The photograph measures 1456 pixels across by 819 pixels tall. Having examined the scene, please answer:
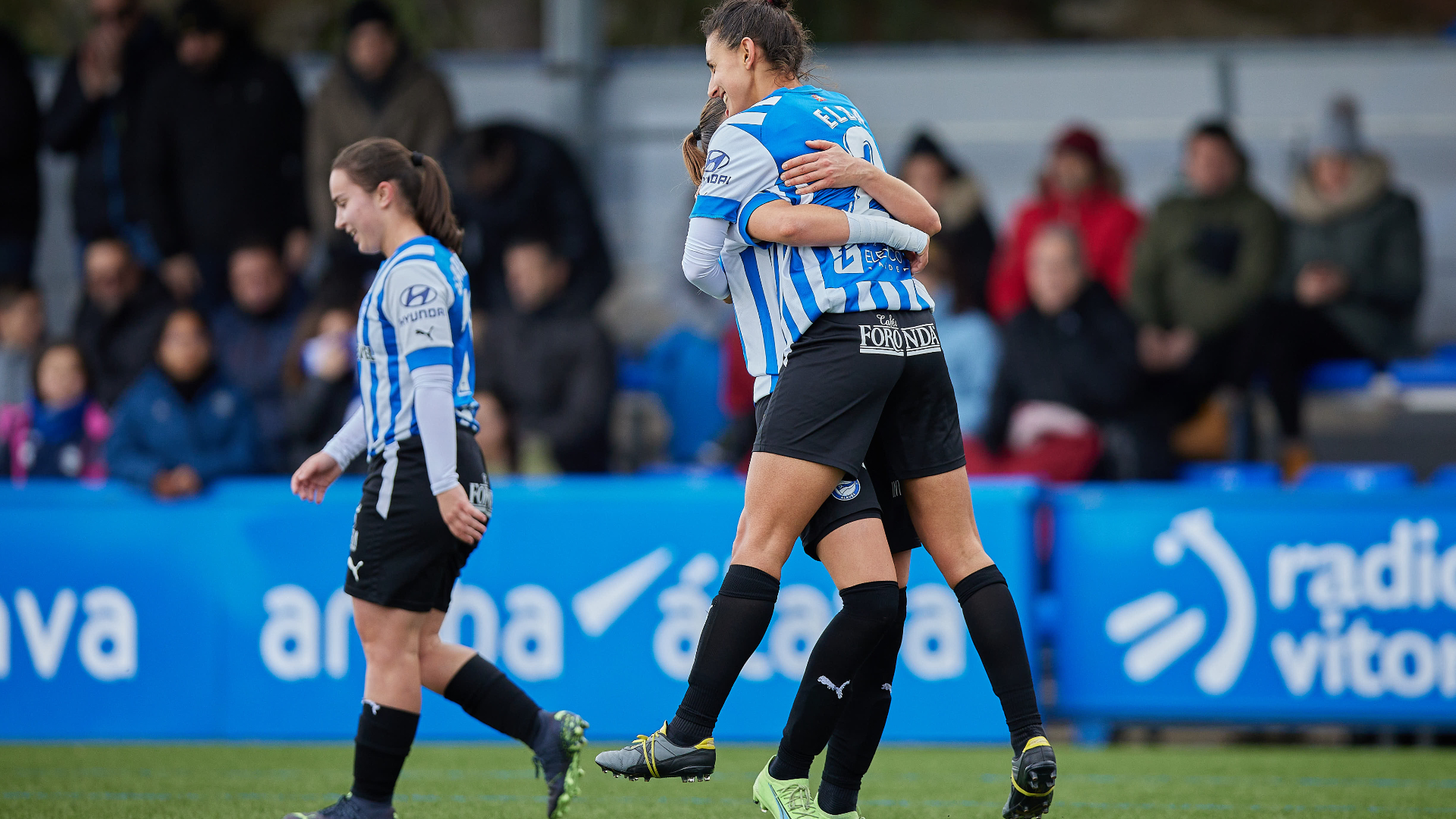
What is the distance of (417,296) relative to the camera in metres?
4.12

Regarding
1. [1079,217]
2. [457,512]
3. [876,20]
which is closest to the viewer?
[457,512]

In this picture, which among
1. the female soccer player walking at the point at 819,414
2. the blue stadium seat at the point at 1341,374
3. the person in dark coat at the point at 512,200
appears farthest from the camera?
the person in dark coat at the point at 512,200

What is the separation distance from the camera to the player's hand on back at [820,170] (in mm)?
3826

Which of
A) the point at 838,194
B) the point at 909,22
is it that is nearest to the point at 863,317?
the point at 838,194

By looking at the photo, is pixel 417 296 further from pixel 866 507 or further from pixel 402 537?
pixel 866 507

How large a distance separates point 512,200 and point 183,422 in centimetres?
256

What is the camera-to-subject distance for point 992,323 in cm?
913

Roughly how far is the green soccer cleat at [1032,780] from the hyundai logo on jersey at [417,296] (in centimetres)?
182

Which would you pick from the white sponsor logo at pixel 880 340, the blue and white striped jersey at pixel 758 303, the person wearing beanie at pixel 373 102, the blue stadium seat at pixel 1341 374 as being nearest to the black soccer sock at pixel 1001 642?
the white sponsor logo at pixel 880 340

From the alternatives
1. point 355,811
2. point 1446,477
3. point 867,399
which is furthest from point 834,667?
point 1446,477

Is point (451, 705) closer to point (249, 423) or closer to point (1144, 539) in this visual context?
point (249, 423)

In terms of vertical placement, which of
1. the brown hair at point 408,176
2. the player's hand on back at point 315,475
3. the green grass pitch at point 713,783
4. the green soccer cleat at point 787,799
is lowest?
the green grass pitch at point 713,783

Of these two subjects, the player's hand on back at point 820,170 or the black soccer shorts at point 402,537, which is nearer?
the player's hand on back at point 820,170

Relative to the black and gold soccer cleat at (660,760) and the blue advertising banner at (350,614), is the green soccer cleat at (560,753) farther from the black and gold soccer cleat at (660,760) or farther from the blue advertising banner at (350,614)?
the blue advertising banner at (350,614)
